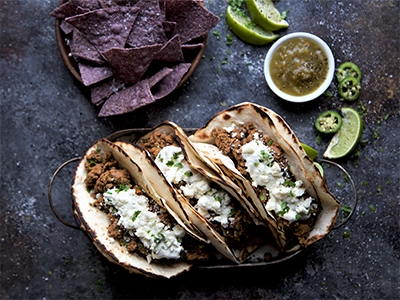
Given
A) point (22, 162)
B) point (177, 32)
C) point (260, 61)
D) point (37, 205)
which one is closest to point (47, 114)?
point (22, 162)

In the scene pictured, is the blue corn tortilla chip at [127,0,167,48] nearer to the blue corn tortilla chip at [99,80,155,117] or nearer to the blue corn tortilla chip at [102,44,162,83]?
the blue corn tortilla chip at [102,44,162,83]

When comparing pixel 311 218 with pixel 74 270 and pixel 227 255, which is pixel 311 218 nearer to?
pixel 227 255

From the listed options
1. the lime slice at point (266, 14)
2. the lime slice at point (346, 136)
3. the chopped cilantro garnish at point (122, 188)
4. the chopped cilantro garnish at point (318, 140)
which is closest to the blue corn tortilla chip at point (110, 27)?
the lime slice at point (266, 14)

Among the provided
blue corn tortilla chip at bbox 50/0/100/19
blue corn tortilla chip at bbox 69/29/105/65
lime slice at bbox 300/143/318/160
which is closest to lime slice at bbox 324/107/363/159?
lime slice at bbox 300/143/318/160

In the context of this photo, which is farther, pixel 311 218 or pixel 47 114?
pixel 47 114

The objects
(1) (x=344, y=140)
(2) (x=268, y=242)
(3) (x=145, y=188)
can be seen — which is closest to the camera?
(3) (x=145, y=188)
